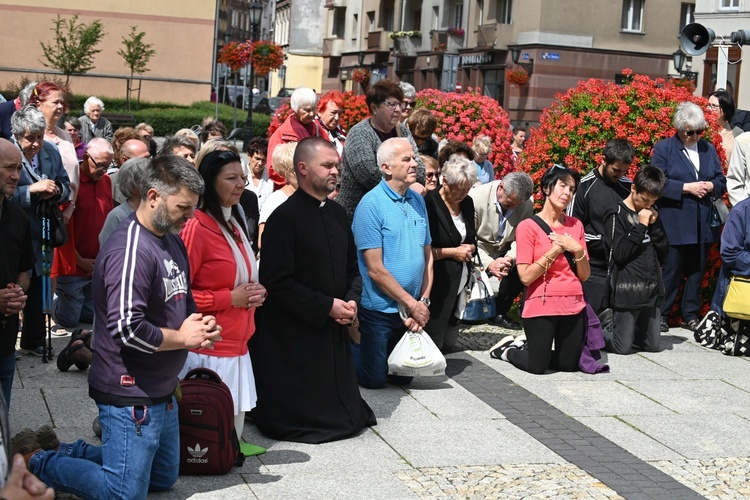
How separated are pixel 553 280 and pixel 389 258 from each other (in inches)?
66.9

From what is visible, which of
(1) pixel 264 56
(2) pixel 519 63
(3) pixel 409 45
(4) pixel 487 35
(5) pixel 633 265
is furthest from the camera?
(3) pixel 409 45

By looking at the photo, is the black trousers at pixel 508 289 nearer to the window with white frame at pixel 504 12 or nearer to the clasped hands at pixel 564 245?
Answer: the clasped hands at pixel 564 245

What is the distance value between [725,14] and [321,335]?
3486 centimetres

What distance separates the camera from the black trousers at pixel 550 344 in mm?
9164

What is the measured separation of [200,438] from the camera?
6.07 metres

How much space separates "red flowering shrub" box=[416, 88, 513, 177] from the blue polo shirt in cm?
671

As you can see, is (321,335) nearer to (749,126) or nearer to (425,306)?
(425,306)

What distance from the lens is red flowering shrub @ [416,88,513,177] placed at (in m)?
15.0

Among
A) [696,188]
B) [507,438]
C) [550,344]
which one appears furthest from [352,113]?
[507,438]

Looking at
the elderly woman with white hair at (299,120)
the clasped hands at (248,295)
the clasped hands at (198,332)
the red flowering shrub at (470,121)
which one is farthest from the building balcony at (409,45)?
the clasped hands at (198,332)

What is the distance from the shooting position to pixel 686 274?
11.6 m

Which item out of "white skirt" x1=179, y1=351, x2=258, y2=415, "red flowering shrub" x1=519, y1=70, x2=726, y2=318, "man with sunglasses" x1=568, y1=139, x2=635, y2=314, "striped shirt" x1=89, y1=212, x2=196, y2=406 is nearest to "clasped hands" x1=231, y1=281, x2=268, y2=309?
"white skirt" x1=179, y1=351, x2=258, y2=415

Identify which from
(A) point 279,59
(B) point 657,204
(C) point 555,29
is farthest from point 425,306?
(A) point 279,59

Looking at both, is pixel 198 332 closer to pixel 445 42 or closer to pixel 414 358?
pixel 414 358
